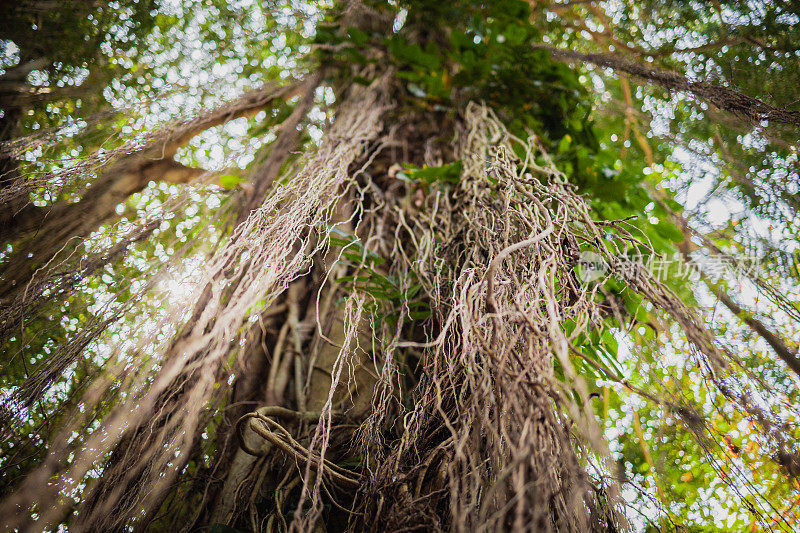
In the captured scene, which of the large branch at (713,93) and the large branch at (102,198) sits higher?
the large branch at (713,93)

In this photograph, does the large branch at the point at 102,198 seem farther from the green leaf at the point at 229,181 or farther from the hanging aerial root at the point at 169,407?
the hanging aerial root at the point at 169,407

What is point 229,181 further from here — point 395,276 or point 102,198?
point 395,276

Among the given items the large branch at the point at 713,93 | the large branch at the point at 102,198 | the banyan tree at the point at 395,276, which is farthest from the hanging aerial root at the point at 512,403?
the large branch at the point at 102,198

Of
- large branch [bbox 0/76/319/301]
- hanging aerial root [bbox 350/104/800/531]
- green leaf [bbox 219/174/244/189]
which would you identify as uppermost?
hanging aerial root [bbox 350/104/800/531]

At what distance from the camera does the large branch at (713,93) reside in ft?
3.49

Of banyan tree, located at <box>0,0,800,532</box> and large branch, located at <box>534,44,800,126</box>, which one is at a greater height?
large branch, located at <box>534,44,800,126</box>

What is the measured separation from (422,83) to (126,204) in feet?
4.21

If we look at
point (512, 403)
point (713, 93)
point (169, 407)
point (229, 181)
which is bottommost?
point (169, 407)

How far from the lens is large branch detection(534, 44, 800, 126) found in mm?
1064

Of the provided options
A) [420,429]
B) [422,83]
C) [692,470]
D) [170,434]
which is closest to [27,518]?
[170,434]

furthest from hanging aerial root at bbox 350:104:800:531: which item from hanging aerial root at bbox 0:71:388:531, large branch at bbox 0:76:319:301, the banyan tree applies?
large branch at bbox 0:76:319:301

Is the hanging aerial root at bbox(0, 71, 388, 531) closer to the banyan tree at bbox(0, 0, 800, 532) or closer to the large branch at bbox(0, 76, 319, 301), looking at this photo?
the banyan tree at bbox(0, 0, 800, 532)

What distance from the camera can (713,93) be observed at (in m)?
1.16

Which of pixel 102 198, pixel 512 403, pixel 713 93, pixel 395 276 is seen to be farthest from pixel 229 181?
pixel 713 93
